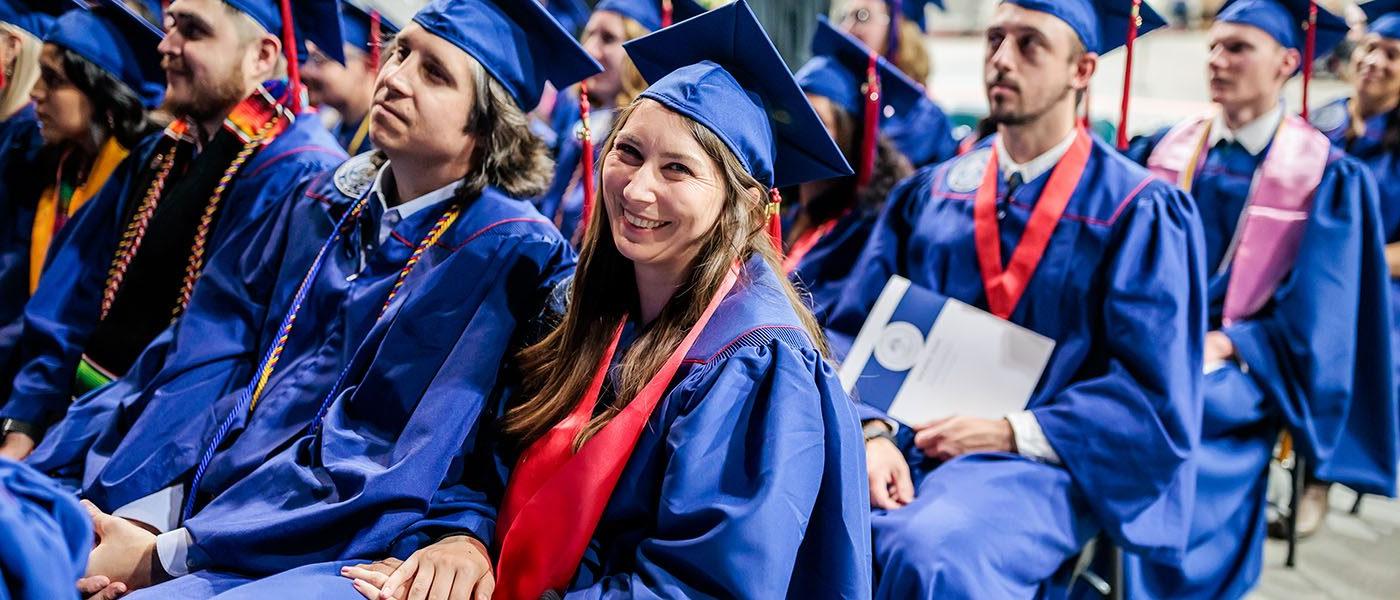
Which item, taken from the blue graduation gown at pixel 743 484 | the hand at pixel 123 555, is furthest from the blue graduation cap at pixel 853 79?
the hand at pixel 123 555

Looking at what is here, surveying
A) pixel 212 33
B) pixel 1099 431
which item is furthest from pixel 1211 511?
pixel 212 33

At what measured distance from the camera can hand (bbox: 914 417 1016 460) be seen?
2.31 meters

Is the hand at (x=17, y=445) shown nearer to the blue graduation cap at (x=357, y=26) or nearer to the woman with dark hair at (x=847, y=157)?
the blue graduation cap at (x=357, y=26)

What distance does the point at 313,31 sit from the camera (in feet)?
8.94

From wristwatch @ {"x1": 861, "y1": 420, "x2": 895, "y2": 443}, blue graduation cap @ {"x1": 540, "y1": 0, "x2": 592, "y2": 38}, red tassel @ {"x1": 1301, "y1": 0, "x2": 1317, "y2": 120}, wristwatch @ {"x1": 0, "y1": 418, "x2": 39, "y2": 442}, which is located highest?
red tassel @ {"x1": 1301, "y1": 0, "x2": 1317, "y2": 120}

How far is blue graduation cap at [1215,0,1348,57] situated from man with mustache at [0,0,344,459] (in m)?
2.71

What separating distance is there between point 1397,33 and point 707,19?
3609 millimetres

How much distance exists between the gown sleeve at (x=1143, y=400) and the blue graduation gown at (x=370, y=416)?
116 centimetres

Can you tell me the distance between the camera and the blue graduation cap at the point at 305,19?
2594 millimetres

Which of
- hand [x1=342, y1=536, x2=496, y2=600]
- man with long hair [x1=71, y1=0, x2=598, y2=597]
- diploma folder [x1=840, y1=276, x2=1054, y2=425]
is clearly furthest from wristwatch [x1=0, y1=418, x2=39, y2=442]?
diploma folder [x1=840, y1=276, x2=1054, y2=425]

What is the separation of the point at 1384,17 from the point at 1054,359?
2.83 m

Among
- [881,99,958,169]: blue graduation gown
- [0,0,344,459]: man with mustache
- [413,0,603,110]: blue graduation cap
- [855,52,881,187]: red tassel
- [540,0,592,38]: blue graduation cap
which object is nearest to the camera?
[413,0,603,110]: blue graduation cap

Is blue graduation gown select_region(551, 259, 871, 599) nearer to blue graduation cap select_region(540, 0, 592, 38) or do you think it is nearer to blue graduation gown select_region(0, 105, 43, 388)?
blue graduation gown select_region(0, 105, 43, 388)

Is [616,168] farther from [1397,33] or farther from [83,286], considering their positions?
[1397,33]
